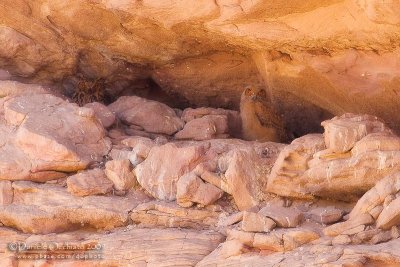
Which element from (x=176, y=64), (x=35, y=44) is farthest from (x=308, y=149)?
(x=35, y=44)

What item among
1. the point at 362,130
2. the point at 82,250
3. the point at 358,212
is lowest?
the point at 82,250

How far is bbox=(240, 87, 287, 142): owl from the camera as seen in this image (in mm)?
8508

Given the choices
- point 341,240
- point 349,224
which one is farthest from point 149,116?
point 341,240

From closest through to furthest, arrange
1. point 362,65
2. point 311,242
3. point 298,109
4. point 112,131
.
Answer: point 311,242 → point 362,65 → point 112,131 → point 298,109

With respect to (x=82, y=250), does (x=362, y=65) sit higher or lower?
higher

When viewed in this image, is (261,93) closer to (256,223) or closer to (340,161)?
(340,161)

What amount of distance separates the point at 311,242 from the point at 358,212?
45 centimetres

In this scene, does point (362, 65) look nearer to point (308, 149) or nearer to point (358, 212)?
point (308, 149)

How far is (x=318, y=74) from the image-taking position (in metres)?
7.86

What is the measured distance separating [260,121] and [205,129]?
658 mm

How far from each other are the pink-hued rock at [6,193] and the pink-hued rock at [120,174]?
860 mm

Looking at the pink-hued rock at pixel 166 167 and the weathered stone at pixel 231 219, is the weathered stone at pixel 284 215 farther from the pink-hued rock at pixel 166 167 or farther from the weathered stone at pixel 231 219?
the pink-hued rock at pixel 166 167

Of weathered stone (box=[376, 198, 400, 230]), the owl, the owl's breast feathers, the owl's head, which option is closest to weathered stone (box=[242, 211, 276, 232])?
weathered stone (box=[376, 198, 400, 230])

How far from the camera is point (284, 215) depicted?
6336 mm
